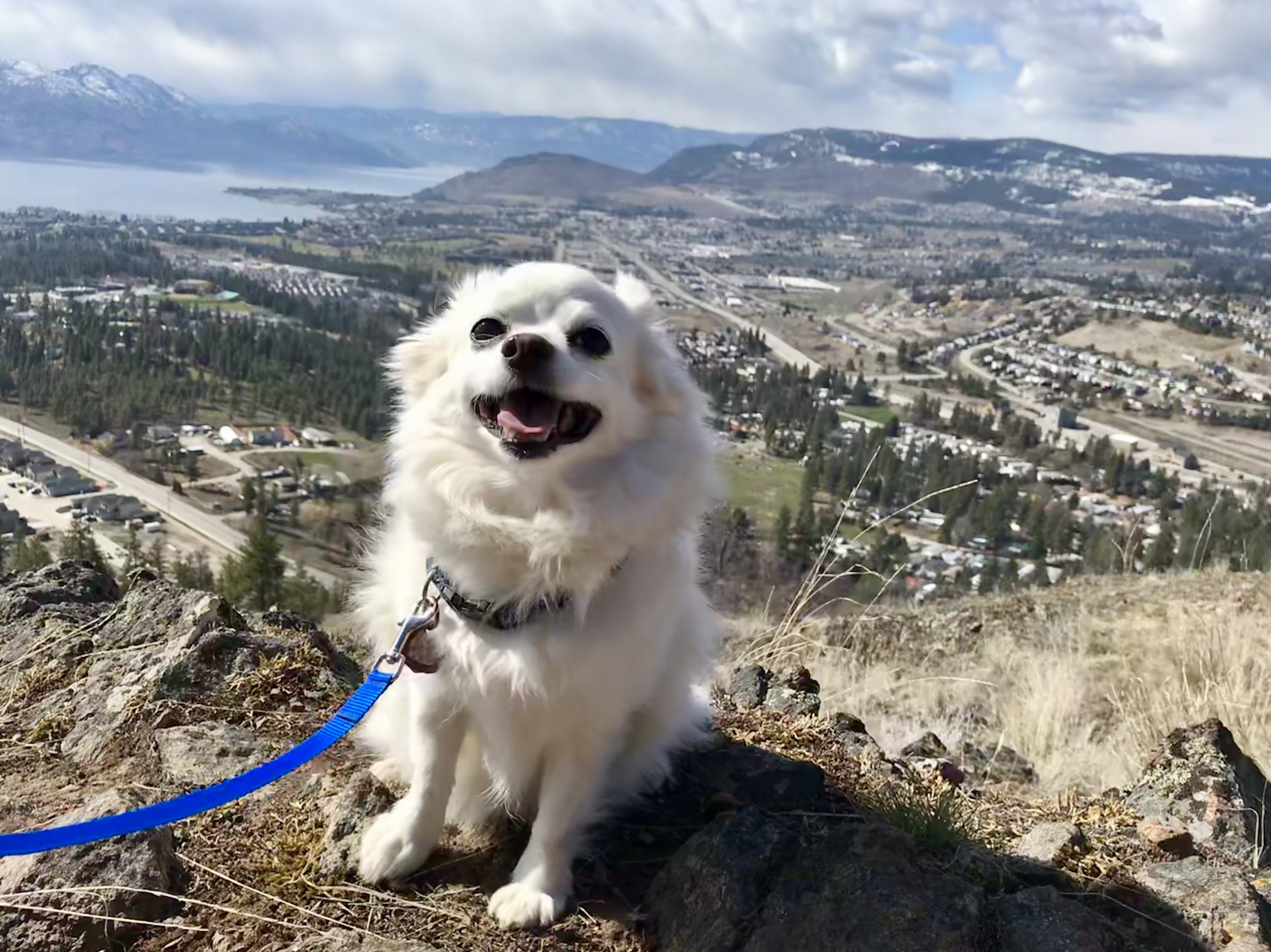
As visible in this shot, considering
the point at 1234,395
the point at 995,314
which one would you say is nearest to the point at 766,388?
the point at 1234,395

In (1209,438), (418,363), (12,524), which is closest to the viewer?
(418,363)

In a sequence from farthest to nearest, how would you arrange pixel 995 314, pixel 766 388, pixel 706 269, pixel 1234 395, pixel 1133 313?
1. pixel 706 269
2. pixel 995 314
3. pixel 1133 313
4. pixel 1234 395
5. pixel 766 388

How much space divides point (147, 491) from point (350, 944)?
46.3 meters

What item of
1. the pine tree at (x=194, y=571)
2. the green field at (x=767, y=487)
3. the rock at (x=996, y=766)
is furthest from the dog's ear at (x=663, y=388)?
the green field at (x=767, y=487)

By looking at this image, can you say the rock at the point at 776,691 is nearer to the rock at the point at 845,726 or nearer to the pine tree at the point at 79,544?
the rock at the point at 845,726

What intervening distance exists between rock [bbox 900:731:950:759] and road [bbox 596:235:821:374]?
235ft

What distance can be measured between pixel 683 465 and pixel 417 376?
0.89m

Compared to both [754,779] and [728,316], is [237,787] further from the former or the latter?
→ [728,316]

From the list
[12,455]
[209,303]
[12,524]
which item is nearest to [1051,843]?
[12,524]

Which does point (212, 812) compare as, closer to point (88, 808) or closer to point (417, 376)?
point (88, 808)

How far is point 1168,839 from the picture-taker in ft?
9.34

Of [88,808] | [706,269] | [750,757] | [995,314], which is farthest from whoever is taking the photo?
[706,269]

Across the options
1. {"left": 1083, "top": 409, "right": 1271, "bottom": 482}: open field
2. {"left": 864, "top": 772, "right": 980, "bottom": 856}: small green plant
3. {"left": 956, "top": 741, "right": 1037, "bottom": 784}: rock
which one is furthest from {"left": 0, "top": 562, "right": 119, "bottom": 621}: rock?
{"left": 1083, "top": 409, "right": 1271, "bottom": 482}: open field

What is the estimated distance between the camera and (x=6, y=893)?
219 cm
